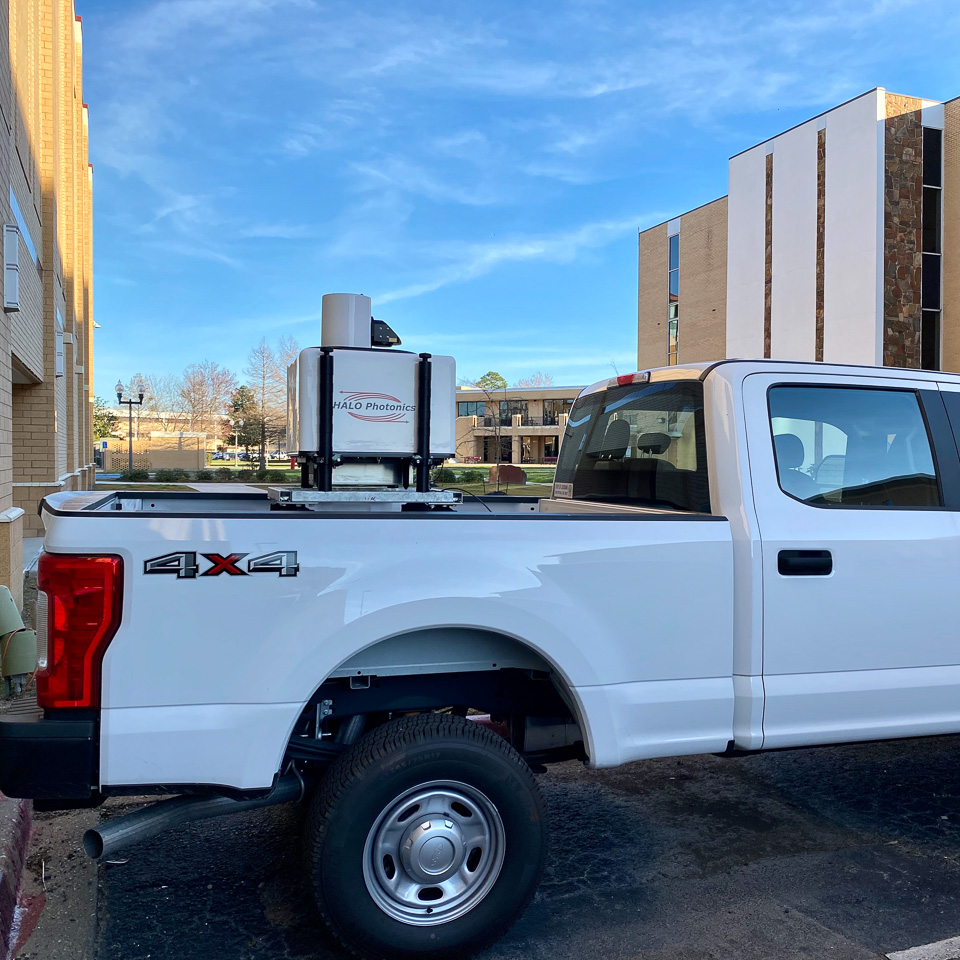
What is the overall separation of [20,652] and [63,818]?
1486 mm

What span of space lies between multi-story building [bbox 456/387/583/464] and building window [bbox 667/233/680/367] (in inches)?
1518

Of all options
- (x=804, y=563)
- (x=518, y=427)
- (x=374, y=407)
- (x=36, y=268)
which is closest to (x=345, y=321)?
(x=374, y=407)

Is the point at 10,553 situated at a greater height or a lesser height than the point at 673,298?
lesser

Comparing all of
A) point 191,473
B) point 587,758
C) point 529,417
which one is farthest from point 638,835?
point 529,417

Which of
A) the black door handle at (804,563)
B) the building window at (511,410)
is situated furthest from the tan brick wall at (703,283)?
the building window at (511,410)

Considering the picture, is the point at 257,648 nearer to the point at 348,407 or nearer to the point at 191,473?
the point at 348,407

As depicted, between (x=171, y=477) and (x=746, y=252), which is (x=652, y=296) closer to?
(x=746, y=252)

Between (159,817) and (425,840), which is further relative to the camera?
(425,840)

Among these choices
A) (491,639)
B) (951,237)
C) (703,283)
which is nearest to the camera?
(491,639)

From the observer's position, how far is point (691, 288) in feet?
125

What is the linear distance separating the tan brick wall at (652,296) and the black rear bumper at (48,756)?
129 ft

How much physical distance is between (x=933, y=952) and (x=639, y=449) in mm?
2240

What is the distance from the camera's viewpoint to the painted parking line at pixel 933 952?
3074mm

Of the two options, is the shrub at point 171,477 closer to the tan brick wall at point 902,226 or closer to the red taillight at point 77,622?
the tan brick wall at point 902,226
